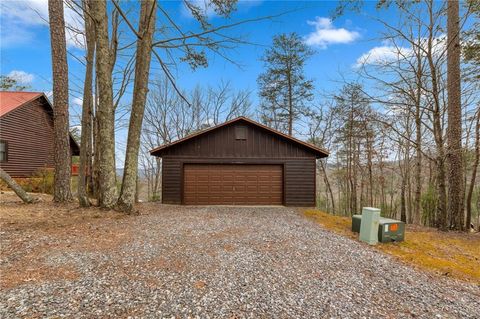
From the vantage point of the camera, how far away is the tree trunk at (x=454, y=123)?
748cm

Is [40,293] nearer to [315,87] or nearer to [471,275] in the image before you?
[471,275]

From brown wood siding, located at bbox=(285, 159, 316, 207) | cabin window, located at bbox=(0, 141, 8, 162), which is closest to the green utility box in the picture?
brown wood siding, located at bbox=(285, 159, 316, 207)

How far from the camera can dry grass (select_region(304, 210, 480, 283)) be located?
4.18 m

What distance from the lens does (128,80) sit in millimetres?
11727

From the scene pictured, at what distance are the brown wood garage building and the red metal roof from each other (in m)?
9.20

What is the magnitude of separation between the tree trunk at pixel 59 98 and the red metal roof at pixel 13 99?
28.0 feet

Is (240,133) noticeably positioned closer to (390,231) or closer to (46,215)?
(390,231)

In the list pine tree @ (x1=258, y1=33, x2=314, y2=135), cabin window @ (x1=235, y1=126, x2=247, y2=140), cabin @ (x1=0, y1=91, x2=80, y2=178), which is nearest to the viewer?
cabin window @ (x1=235, y1=126, x2=247, y2=140)

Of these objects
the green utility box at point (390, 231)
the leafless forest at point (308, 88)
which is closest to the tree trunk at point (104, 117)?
the leafless forest at point (308, 88)

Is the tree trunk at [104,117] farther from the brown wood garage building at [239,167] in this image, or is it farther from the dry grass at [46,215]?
the brown wood garage building at [239,167]

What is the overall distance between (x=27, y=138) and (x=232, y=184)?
1278 centimetres

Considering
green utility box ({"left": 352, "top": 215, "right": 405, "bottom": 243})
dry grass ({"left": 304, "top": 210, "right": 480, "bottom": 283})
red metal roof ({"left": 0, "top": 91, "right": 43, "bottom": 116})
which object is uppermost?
red metal roof ({"left": 0, "top": 91, "right": 43, "bottom": 116})

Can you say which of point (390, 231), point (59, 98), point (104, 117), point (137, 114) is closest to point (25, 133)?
point (59, 98)

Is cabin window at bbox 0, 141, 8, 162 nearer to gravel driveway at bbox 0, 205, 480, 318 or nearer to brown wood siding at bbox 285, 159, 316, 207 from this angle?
gravel driveway at bbox 0, 205, 480, 318
